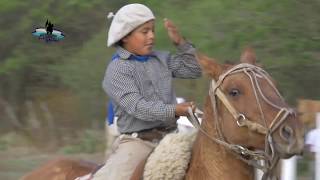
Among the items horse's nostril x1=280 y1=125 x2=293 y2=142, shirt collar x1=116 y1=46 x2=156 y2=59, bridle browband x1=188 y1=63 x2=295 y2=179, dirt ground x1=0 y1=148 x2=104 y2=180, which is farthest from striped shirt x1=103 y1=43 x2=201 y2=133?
dirt ground x1=0 y1=148 x2=104 y2=180

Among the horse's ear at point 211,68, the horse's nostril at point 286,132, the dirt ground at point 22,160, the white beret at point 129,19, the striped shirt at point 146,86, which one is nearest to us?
the horse's nostril at point 286,132

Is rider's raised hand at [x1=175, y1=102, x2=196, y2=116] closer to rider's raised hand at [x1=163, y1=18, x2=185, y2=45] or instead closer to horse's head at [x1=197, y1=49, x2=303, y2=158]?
horse's head at [x1=197, y1=49, x2=303, y2=158]

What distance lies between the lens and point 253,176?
17.2 ft

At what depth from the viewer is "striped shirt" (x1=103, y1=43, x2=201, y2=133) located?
5.46 meters

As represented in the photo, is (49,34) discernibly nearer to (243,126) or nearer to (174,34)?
(174,34)

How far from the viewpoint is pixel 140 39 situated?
5797mm

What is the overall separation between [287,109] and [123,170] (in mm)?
1385

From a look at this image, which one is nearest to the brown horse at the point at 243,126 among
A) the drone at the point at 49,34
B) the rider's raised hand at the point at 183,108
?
the rider's raised hand at the point at 183,108

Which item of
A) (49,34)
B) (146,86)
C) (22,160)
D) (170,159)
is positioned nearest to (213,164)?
(170,159)

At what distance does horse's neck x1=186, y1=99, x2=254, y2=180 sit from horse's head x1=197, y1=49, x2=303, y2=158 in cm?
14

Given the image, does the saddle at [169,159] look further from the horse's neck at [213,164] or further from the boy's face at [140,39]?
the boy's face at [140,39]

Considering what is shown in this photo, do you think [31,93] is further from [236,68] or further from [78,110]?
[236,68]

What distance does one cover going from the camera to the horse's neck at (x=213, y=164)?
5164 millimetres

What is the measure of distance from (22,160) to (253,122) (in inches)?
402
